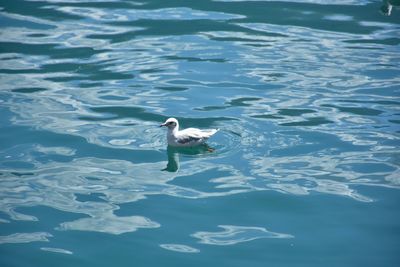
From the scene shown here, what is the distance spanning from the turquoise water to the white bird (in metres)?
0.23

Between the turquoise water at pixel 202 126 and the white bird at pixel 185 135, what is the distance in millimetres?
229

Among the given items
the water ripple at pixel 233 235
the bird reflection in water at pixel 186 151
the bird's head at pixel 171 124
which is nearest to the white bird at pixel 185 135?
the bird's head at pixel 171 124

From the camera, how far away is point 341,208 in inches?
429

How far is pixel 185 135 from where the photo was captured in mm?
12258

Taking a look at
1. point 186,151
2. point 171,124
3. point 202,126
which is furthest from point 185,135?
point 202,126

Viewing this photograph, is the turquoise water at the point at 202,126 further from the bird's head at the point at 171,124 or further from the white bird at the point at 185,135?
the bird's head at the point at 171,124

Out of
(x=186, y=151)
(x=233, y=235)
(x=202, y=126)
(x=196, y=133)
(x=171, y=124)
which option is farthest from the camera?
(x=202, y=126)

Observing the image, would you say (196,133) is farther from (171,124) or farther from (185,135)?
(171,124)

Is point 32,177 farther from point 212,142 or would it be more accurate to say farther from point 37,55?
point 37,55

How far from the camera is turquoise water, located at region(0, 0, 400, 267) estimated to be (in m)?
10.2

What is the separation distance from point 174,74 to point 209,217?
19.2 feet

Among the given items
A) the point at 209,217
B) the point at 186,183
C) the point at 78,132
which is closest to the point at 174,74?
the point at 78,132

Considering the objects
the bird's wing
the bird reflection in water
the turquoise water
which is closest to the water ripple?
the turquoise water

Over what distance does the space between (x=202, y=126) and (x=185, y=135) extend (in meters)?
1.18
